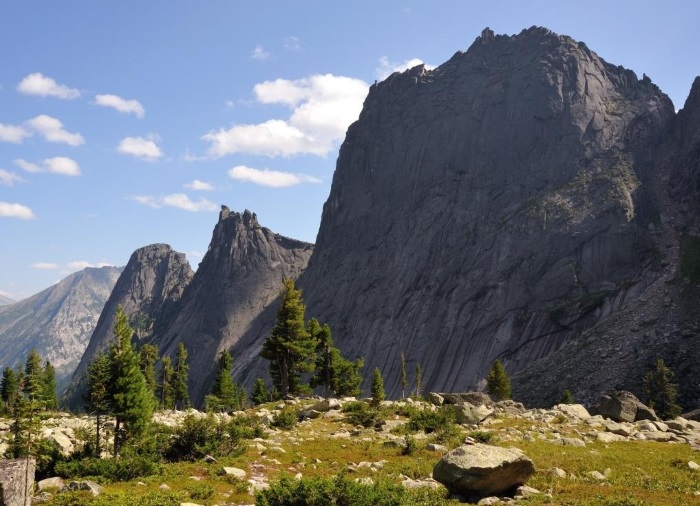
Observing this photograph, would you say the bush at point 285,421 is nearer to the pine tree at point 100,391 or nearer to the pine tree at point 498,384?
the pine tree at point 100,391

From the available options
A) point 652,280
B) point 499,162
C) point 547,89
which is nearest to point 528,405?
point 652,280

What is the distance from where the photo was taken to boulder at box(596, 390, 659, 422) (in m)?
44.0

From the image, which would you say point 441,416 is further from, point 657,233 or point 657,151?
point 657,151

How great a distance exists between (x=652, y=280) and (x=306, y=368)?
9901 cm

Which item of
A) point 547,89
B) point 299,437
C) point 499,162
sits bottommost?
point 299,437

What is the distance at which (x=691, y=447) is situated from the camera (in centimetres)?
2975

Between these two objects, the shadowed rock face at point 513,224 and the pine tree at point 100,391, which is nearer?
the pine tree at point 100,391

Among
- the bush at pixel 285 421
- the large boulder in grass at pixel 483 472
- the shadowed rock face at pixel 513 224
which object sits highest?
the shadowed rock face at pixel 513 224

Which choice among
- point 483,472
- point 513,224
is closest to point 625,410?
point 483,472

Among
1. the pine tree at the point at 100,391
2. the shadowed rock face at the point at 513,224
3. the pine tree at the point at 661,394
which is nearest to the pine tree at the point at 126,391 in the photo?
the pine tree at the point at 100,391

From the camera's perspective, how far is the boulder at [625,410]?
4400 centimetres

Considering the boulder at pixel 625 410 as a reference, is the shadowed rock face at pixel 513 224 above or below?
above

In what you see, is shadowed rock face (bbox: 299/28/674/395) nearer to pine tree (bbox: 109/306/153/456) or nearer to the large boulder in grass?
pine tree (bbox: 109/306/153/456)

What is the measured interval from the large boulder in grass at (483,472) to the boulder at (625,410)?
2989 cm
